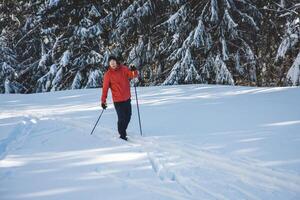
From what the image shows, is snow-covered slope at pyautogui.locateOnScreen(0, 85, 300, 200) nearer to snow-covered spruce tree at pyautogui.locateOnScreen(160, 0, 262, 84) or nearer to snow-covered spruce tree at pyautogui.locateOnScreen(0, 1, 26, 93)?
snow-covered spruce tree at pyautogui.locateOnScreen(160, 0, 262, 84)

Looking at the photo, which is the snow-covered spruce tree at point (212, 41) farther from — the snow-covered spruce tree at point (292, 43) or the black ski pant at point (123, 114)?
the black ski pant at point (123, 114)

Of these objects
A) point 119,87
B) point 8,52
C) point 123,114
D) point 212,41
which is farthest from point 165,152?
point 8,52

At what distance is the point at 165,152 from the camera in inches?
236

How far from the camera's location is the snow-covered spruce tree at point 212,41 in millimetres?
15109

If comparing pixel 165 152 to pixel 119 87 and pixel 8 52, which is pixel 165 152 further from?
pixel 8 52

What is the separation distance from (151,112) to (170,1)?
813cm

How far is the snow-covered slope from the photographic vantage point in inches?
181

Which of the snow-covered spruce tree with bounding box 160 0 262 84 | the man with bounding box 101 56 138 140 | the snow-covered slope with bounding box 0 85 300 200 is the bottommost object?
the snow-covered slope with bounding box 0 85 300 200

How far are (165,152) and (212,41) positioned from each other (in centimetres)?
1052

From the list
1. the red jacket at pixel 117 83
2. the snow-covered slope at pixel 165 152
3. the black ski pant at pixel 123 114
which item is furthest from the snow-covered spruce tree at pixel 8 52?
the black ski pant at pixel 123 114

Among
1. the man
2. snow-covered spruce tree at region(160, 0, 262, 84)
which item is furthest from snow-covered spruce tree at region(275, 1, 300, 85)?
the man

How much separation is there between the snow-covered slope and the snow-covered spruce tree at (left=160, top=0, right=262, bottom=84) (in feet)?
17.3

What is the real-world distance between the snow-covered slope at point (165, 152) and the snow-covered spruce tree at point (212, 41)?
5.28 m

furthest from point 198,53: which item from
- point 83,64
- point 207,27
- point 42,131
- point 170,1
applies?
point 42,131
